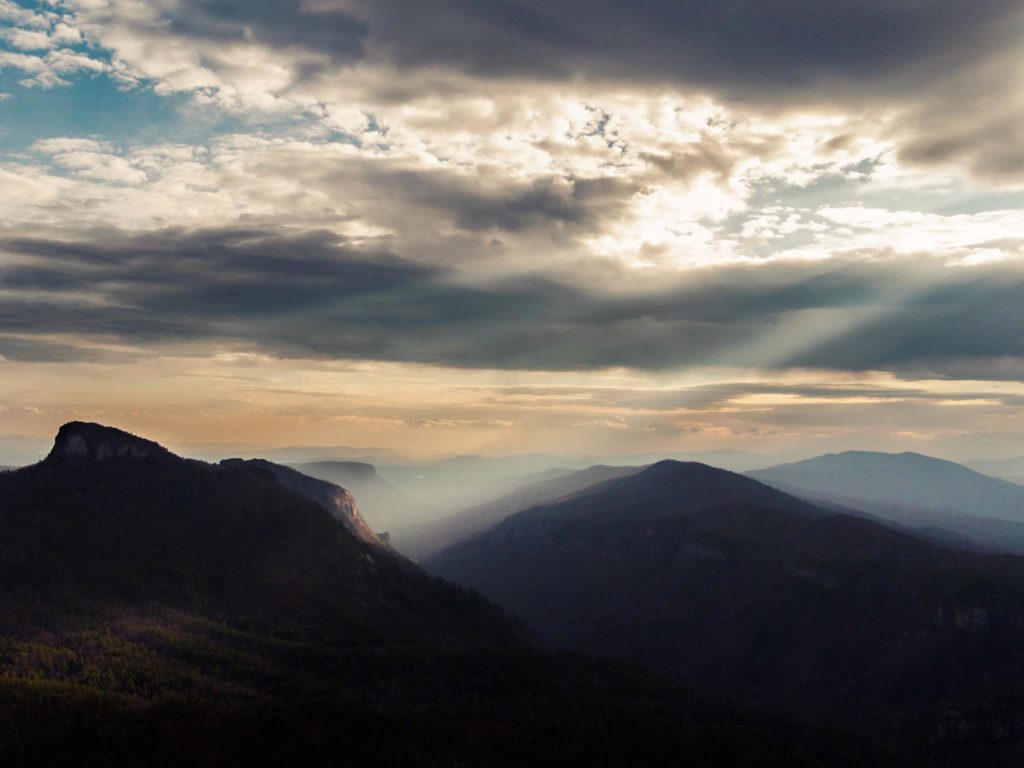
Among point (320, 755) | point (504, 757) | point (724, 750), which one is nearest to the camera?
point (320, 755)

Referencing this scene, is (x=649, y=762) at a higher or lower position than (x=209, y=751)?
lower

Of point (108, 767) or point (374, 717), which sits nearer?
point (108, 767)

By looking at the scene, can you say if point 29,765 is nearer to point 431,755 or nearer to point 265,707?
point 265,707

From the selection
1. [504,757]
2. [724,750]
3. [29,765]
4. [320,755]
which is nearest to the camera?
[29,765]

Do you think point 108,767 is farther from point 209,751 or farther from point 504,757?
point 504,757

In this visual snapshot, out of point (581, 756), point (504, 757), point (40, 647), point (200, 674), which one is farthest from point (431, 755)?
point (40, 647)

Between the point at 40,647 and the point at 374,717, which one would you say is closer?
the point at 374,717

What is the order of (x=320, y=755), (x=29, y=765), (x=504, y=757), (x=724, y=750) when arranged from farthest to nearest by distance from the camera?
(x=724, y=750) → (x=504, y=757) → (x=320, y=755) → (x=29, y=765)

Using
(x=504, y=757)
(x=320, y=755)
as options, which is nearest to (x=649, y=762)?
(x=504, y=757)

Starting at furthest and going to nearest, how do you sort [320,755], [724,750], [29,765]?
[724,750], [320,755], [29,765]
